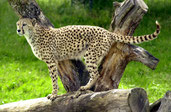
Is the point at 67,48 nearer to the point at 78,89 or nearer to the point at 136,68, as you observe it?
the point at 78,89

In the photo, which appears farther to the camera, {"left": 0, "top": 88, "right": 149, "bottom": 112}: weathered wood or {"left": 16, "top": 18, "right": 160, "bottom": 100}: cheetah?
→ {"left": 16, "top": 18, "right": 160, "bottom": 100}: cheetah

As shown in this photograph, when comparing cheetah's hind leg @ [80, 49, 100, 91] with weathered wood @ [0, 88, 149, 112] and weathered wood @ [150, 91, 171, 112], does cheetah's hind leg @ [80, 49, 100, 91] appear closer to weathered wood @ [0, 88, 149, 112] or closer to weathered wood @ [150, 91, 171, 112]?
weathered wood @ [0, 88, 149, 112]

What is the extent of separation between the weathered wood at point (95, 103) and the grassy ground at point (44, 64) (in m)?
1.83

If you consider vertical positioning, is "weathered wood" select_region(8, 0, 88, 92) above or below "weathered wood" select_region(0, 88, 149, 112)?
above

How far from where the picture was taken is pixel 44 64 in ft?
31.8

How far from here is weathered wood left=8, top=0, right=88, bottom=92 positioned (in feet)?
20.5

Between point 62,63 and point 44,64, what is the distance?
3483mm

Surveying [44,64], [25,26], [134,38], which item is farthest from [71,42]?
[44,64]

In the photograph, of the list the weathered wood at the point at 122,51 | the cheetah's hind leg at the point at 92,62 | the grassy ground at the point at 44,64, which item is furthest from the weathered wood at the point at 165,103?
the grassy ground at the point at 44,64

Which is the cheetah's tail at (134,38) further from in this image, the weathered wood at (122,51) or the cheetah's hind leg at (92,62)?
the cheetah's hind leg at (92,62)

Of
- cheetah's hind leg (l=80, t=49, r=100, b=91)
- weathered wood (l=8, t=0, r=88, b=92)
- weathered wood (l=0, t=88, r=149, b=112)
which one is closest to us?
weathered wood (l=0, t=88, r=149, b=112)

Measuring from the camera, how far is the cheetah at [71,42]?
5.64m

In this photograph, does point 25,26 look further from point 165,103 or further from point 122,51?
point 165,103

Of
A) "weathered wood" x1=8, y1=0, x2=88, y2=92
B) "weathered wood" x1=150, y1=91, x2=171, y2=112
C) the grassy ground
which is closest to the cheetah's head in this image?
"weathered wood" x1=8, y1=0, x2=88, y2=92
